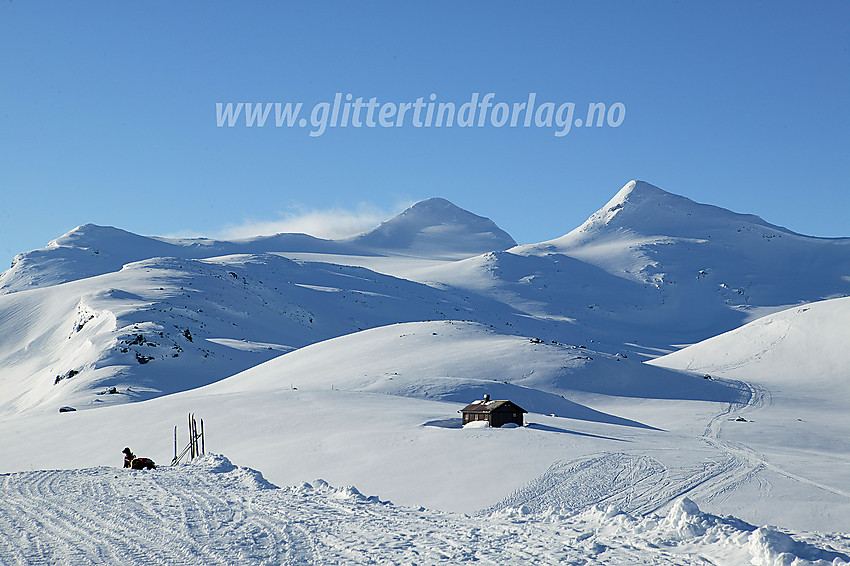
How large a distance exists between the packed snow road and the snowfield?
63 millimetres

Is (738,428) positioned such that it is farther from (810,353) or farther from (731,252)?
(731,252)

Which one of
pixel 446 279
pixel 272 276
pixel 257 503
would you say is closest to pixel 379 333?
pixel 257 503

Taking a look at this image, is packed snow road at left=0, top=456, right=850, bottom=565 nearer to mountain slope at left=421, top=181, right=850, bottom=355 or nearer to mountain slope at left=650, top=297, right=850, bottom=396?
mountain slope at left=650, top=297, right=850, bottom=396

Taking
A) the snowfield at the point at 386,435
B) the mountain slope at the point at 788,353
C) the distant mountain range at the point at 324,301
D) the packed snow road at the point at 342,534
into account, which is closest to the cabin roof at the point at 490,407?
the snowfield at the point at 386,435

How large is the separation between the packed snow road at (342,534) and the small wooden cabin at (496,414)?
17345 millimetres

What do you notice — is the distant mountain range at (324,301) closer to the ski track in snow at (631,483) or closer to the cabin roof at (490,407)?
the cabin roof at (490,407)

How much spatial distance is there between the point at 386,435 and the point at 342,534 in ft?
46.3

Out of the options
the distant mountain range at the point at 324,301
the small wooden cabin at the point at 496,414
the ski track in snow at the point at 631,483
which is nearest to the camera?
the ski track in snow at the point at 631,483

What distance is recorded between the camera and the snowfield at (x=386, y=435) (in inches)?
504

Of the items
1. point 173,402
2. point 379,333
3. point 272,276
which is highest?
point 272,276

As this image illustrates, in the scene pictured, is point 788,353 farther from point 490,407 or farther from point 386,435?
point 386,435

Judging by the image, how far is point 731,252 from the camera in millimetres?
187875

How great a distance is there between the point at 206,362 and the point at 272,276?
61763 mm

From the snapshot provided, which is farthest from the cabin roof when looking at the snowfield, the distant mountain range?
the distant mountain range
